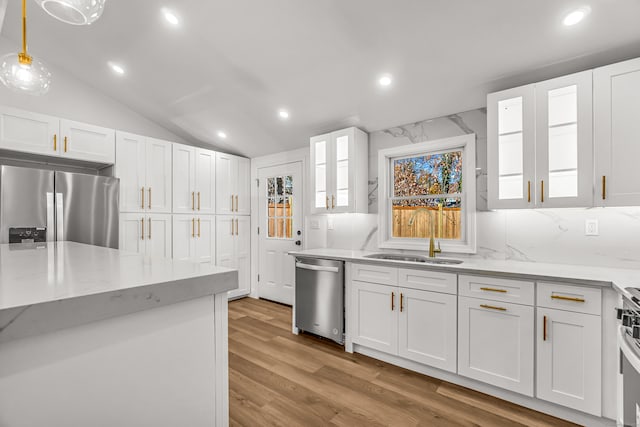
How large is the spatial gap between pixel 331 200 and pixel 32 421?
2.89 metres

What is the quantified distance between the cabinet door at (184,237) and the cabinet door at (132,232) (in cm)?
38

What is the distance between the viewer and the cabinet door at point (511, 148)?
2.14 meters

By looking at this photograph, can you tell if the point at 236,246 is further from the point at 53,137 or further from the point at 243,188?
the point at 53,137

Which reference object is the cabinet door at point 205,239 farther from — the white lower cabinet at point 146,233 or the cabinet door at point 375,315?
the cabinet door at point 375,315

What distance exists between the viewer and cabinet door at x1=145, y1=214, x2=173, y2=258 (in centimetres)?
354

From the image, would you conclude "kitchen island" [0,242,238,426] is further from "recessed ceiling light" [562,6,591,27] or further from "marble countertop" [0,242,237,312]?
"recessed ceiling light" [562,6,591,27]

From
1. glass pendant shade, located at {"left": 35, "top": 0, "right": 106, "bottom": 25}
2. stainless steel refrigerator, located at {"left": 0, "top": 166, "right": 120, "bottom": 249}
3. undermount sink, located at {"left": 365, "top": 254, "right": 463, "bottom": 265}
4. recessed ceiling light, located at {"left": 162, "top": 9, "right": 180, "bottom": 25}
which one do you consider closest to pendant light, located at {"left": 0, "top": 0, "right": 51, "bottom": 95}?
glass pendant shade, located at {"left": 35, "top": 0, "right": 106, "bottom": 25}

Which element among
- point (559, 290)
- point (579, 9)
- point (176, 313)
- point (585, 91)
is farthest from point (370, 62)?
point (176, 313)

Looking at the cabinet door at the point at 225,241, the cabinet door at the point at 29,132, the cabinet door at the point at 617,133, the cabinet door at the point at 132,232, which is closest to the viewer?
the cabinet door at the point at 617,133

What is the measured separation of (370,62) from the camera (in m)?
2.40

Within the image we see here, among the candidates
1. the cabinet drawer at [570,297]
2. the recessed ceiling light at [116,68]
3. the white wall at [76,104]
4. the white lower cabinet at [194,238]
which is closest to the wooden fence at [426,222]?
the cabinet drawer at [570,297]

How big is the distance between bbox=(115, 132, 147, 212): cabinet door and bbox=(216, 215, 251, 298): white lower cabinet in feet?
3.59

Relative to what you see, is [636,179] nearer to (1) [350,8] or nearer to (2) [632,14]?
(2) [632,14]

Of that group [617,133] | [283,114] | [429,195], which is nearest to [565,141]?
[617,133]
